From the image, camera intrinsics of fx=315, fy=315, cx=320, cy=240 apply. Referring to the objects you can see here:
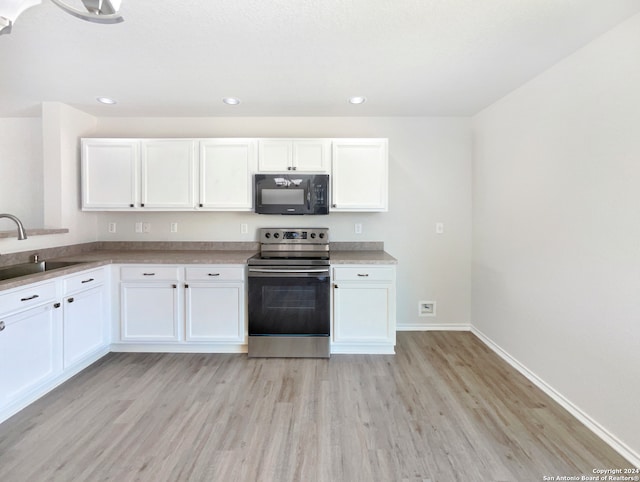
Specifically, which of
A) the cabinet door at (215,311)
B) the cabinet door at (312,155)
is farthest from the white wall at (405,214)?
the cabinet door at (215,311)

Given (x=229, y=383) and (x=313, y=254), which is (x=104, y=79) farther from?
(x=229, y=383)

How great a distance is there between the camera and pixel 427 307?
3.50m

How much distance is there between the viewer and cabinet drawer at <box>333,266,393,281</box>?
285cm

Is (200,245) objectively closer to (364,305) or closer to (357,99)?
(364,305)

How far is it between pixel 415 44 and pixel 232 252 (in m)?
2.48

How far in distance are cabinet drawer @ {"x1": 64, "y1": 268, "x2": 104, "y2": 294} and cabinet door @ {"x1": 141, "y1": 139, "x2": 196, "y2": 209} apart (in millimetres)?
796

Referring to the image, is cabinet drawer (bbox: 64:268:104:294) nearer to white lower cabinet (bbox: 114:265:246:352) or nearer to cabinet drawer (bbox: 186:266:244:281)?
white lower cabinet (bbox: 114:265:246:352)

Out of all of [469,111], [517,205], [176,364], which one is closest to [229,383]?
[176,364]

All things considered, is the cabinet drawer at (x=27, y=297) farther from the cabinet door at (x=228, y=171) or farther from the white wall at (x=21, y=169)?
the white wall at (x=21, y=169)

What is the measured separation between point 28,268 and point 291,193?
2.31 metres

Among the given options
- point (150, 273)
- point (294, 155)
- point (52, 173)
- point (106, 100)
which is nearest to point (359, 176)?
point (294, 155)

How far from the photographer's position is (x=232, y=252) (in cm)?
337

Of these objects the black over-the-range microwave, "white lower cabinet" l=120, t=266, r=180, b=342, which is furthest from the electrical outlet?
"white lower cabinet" l=120, t=266, r=180, b=342

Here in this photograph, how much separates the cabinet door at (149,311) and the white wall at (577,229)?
118 inches
